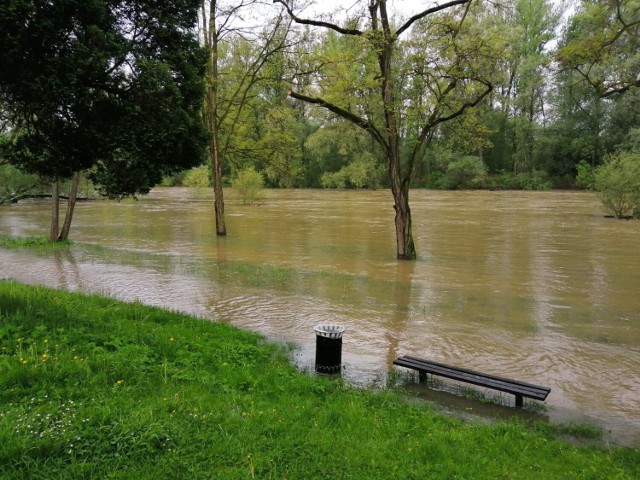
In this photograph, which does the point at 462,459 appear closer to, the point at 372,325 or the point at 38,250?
the point at 372,325

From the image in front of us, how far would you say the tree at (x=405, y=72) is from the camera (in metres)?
13.9

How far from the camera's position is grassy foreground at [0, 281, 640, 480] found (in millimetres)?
3361

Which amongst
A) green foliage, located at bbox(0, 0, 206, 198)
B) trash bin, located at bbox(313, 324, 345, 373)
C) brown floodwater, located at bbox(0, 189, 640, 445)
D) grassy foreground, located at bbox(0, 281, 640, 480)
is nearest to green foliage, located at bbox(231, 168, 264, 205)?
brown floodwater, located at bbox(0, 189, 640, 445)

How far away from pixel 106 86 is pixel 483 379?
5.63 m

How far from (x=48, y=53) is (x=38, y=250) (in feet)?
40.7

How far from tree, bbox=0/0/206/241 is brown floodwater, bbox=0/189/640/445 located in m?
3.27

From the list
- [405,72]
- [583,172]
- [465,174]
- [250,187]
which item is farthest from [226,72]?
[465,174]

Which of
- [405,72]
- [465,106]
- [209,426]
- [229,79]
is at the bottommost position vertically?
[209,426]

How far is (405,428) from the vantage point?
4391 mm

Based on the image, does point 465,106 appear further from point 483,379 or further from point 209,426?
point 209,426

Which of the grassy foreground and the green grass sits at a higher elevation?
the grassy foreground

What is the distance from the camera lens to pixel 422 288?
1159 centimetres

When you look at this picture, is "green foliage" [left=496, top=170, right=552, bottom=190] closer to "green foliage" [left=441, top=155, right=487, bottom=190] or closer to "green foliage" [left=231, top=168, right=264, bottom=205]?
"green foliage" [left=441, top=155, right=487, bottom=190]

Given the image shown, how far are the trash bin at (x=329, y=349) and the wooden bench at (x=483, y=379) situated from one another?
742mm
